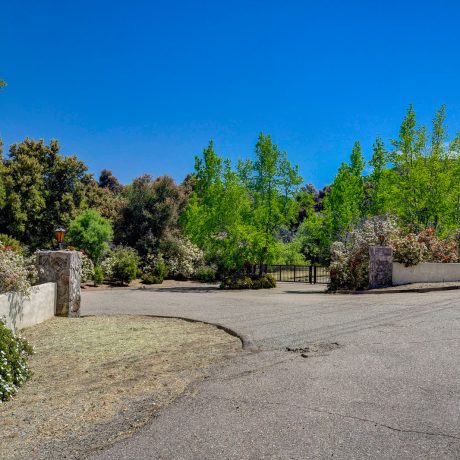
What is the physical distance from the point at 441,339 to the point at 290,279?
24.7 meters

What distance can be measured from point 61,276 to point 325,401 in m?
10.1

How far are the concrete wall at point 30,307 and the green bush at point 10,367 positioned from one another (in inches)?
103

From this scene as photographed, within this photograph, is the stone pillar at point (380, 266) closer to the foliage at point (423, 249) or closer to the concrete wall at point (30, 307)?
the foliage at point (423, 249)

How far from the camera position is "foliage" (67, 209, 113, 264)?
31500mm

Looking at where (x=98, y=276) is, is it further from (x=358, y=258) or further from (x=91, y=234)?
(x=358, y=258)

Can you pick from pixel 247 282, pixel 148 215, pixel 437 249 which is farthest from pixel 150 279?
pixel 437 249

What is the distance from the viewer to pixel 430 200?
84.4 ft

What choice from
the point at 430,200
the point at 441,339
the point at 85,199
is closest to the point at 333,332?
the point at 441,339

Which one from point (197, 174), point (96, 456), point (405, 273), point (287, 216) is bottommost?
point (96, 456)

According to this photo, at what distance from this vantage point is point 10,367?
678 cm

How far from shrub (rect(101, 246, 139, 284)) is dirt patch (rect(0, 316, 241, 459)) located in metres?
18.1

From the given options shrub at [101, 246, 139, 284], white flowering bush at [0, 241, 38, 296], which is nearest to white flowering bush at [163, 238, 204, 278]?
shrub at [101, 246, 139, 284]

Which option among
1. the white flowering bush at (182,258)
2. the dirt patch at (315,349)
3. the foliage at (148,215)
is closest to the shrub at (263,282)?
the white flowering bush at (182,258)

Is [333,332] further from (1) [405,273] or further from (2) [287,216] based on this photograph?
(2) [287,216]
